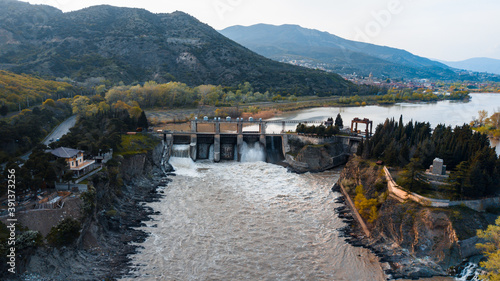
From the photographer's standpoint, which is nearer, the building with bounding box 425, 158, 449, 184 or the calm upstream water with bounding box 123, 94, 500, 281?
the calm upstream water with bounding box 123, 94, 500, 281

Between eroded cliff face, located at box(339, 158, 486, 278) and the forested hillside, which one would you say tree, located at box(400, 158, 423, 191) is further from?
the forested hillside

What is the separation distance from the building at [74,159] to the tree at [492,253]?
37003mm

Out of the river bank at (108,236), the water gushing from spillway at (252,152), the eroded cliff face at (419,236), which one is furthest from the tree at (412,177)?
the water gushing from spillway at (252,152)

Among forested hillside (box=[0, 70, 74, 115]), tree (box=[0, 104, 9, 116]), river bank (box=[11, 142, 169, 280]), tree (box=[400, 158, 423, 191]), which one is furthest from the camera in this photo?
forested hillside (box=[0, 70, 74, 115])

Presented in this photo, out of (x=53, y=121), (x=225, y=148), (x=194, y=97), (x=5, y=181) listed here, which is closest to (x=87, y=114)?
(x=53, y=121)

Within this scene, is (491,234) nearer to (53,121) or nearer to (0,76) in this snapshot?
(53,121)

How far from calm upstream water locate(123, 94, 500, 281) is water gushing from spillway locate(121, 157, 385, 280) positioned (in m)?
0.08

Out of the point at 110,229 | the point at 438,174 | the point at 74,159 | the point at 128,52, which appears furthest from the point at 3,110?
the point at 128,52

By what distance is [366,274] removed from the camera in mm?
27750

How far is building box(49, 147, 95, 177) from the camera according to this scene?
34750 millimetres

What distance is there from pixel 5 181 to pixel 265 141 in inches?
1544

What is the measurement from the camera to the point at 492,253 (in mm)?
24109

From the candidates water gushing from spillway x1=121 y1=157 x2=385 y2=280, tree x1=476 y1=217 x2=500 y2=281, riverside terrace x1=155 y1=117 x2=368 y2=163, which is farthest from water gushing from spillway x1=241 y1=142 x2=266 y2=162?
tree x1=476 y1=217 x2=500 y2=281

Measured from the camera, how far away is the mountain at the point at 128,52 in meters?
127
